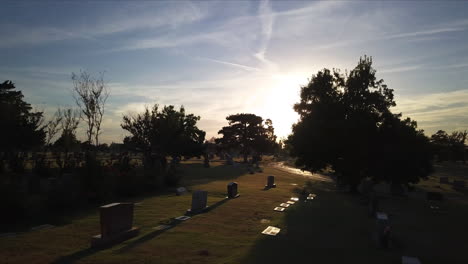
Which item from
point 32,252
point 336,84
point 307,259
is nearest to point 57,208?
point 32,252

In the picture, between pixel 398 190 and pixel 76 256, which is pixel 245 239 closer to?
pixel 76 256

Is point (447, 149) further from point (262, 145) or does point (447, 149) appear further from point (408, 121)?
point (408, 121)

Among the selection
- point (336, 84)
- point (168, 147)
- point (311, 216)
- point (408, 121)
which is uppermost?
point (336, 84)

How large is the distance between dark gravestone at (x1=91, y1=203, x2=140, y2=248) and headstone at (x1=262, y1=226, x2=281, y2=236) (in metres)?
4.54

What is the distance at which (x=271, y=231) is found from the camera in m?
10.8

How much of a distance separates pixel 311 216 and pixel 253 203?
346 cm

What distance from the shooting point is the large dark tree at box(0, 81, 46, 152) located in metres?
34.1

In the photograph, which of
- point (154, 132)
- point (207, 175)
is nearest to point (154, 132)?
point (154, 132)

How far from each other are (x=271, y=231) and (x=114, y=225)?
5461mm

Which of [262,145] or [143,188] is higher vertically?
[262,145]

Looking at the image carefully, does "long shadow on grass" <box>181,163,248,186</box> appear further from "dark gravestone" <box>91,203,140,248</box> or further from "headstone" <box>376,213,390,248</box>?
"headstone" <box>376,213,390,248</box>

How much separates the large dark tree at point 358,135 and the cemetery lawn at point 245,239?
711cm

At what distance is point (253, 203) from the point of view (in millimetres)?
16516

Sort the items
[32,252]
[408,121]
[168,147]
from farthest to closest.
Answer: [168,147] < [408,121] < [32,252]
